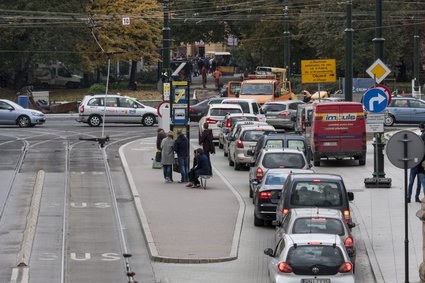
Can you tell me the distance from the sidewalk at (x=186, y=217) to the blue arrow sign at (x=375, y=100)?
13.2 feet

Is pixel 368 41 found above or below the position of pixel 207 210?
above

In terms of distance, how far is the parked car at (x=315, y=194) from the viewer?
20531mm

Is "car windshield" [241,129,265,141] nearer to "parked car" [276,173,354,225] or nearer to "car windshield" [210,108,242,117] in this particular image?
"car windshield" [210,108,242,117]

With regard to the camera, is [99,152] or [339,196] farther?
[99,152]

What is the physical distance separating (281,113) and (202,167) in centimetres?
2083

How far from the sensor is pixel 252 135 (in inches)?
1368

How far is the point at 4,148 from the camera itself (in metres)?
41.7

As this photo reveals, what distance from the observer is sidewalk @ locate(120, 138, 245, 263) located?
20.6 meters

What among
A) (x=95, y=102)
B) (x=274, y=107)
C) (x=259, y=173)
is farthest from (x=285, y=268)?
(x=95, y=102)

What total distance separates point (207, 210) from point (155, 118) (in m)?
28.5

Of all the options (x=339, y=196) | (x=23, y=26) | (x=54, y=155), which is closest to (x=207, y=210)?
(x=339, y=196)

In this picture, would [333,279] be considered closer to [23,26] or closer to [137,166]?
[137,166]

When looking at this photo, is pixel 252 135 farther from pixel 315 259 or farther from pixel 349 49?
pixel 315 259

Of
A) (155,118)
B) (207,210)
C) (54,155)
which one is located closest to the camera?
(207,210)
